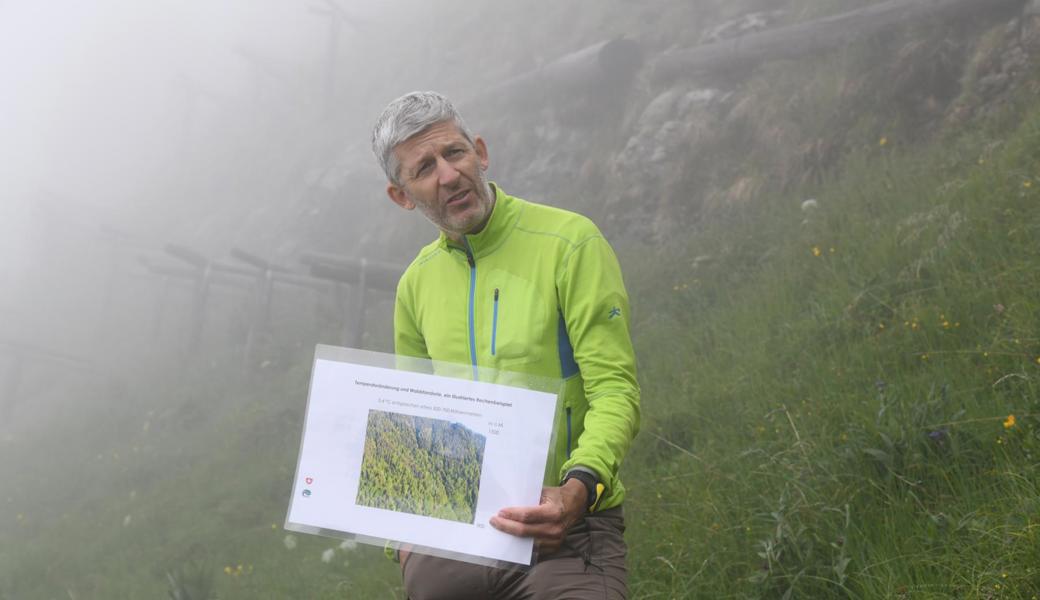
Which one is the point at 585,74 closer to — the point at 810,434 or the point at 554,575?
the point at 810,434

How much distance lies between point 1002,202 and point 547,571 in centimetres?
455

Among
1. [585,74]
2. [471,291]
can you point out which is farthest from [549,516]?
[585,74]

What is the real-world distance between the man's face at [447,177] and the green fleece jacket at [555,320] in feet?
0.17

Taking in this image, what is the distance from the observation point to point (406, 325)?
277cm

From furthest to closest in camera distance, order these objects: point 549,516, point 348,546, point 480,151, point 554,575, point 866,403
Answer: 1. point 348,546
2. point 866,403
3. point 480,151
4. point 554,575
5. point 549,516

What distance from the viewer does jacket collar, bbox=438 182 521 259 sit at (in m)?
2.51

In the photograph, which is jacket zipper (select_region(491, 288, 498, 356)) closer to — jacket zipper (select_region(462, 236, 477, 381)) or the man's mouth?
jacket zipper (select_region(462, 236, 477, 381))

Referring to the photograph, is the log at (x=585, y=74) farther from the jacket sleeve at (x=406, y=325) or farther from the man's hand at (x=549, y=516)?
the man's hand at (x=549, y=516)

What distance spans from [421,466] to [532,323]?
0.48 m

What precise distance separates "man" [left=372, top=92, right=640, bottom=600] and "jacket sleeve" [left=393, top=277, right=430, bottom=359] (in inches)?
4.2

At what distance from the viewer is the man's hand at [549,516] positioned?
204cm

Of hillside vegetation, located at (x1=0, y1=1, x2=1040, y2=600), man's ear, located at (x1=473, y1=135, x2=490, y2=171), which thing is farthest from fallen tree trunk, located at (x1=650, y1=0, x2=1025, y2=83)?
man's ear, located at (x1=473, y1=135, x2=490, y2=171)

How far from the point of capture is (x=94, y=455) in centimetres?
1485

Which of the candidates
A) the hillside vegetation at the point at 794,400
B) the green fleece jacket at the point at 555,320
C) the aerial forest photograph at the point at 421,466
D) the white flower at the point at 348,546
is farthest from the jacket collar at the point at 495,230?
the white flower at the point at 348,546
